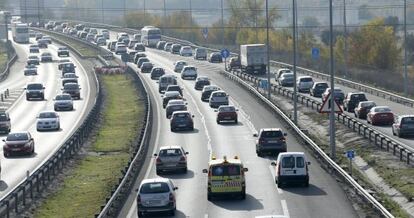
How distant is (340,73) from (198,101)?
3191 cm

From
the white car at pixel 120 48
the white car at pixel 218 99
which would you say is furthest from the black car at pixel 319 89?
the white car at pixel 120 48

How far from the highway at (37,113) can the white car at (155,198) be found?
9685 millimetres

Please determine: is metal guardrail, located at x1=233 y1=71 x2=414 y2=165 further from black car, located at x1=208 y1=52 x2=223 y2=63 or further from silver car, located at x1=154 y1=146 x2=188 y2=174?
black car, located at x1=208 y1=52 x2=223 y2=63

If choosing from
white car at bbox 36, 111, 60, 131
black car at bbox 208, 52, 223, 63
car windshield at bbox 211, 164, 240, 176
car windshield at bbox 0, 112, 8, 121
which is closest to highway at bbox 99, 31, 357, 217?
car windshield at bbox 211, 164, 240, 176

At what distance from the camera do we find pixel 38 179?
151 feet

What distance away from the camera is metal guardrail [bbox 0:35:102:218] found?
129ft

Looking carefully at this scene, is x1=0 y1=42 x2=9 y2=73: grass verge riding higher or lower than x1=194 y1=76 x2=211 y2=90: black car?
higher

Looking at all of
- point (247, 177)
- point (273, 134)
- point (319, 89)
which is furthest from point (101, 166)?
point (319, 89)

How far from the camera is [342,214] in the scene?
36.9 meters

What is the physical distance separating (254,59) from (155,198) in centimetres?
8091

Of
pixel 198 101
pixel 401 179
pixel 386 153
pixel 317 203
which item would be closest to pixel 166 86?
pixel 198 101

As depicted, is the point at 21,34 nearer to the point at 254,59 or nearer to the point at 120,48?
the point at 120,48

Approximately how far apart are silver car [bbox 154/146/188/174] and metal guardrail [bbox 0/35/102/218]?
4.80 meters

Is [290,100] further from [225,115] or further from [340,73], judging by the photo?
[340,73]
